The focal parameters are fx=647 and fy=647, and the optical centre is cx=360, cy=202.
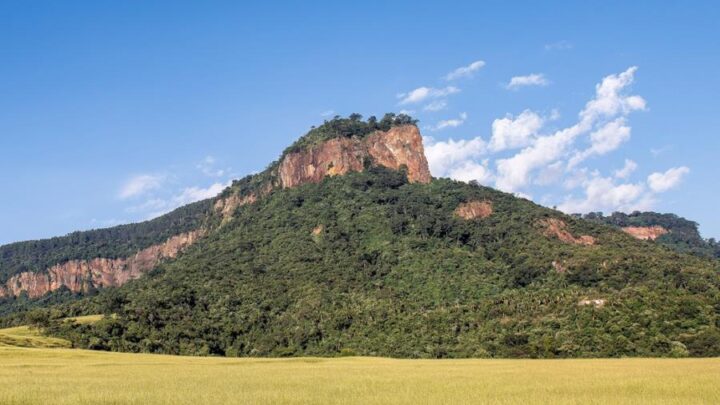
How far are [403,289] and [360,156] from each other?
6353 centimetres

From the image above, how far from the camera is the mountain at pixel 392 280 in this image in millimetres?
79812

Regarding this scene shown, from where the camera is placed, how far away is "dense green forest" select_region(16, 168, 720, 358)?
258 feet

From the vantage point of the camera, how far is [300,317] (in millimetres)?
102188

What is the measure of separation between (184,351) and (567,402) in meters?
79.6

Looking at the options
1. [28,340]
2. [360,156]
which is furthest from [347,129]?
[28,340]

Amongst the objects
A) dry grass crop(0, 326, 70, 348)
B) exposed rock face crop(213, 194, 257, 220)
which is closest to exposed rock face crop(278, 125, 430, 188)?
exposed rock face crop(213, 194, 257, 220)

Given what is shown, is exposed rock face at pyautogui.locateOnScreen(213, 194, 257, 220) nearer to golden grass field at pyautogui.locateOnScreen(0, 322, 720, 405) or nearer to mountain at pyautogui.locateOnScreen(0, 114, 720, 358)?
mountain at pyautogui.locateOnScreen(0, 114, 720, 358)

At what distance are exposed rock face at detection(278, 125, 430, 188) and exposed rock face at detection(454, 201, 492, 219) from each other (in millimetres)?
22563

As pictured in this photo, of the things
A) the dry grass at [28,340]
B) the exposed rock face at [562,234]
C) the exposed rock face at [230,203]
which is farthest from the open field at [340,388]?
the exposed rock face at [230,203]

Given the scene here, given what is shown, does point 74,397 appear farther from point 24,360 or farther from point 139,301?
point 139,301

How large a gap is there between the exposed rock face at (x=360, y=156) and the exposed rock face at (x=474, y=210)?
74.0 feet

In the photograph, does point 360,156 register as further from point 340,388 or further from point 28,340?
point 340,388

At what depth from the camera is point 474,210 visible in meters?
144

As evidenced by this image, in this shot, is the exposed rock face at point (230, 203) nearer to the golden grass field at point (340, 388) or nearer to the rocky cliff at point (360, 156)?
the rocky cliff at point (360, 156)
